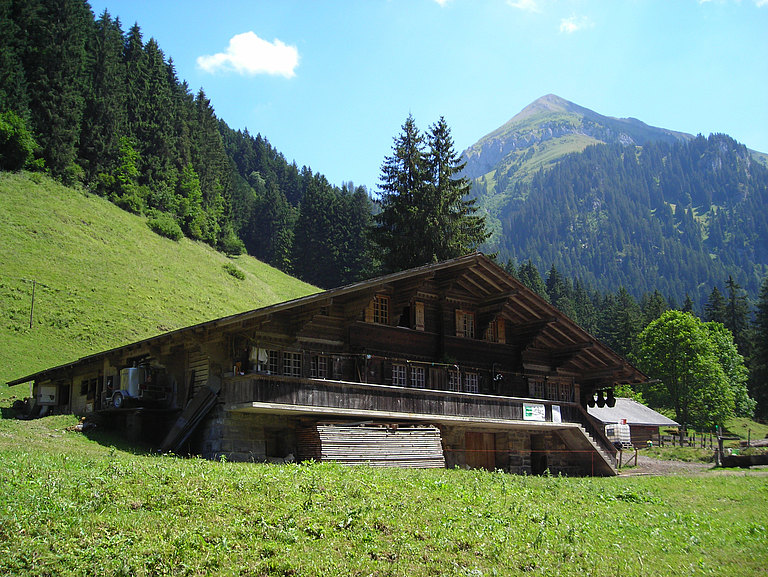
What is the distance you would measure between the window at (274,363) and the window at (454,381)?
348 inches

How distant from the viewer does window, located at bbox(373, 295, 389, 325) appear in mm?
26547

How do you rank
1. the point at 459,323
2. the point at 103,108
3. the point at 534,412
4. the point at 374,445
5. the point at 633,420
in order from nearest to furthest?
1. the point at 374,445
2. the point at 534,412
3. the point at 459,323
4. the point at 633,420
5. the point at 103,108

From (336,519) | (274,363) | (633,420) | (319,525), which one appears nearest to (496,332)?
(274,363)

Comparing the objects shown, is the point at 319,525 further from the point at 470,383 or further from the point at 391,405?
the point at 470,383

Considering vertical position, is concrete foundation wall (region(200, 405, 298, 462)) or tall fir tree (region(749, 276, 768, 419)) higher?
tall fir tree (region(749, 276, 768, 419))

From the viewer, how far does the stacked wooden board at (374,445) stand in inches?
843

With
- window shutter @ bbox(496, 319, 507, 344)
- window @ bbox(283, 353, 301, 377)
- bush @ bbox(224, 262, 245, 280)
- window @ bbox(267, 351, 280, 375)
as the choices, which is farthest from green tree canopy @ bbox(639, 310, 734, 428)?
window @ bbox(267, 351, 280, 375)

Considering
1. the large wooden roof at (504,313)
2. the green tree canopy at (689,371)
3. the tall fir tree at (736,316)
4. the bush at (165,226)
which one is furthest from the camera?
the tall fir tree at (736,316)

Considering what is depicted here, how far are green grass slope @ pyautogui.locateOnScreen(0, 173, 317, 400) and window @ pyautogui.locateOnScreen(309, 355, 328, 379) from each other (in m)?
17.3

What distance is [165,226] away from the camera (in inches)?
2827

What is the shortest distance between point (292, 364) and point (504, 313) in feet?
40.3

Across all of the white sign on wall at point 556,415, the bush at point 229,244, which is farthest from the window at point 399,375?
the bush at point 229,244

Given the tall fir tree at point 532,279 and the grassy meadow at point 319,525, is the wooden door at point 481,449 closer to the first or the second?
the grassy meadow at point 319,525

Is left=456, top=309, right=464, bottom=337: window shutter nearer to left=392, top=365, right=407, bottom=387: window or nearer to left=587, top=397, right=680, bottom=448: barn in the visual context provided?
left=392, top=365, right=407, bottom=387: window
